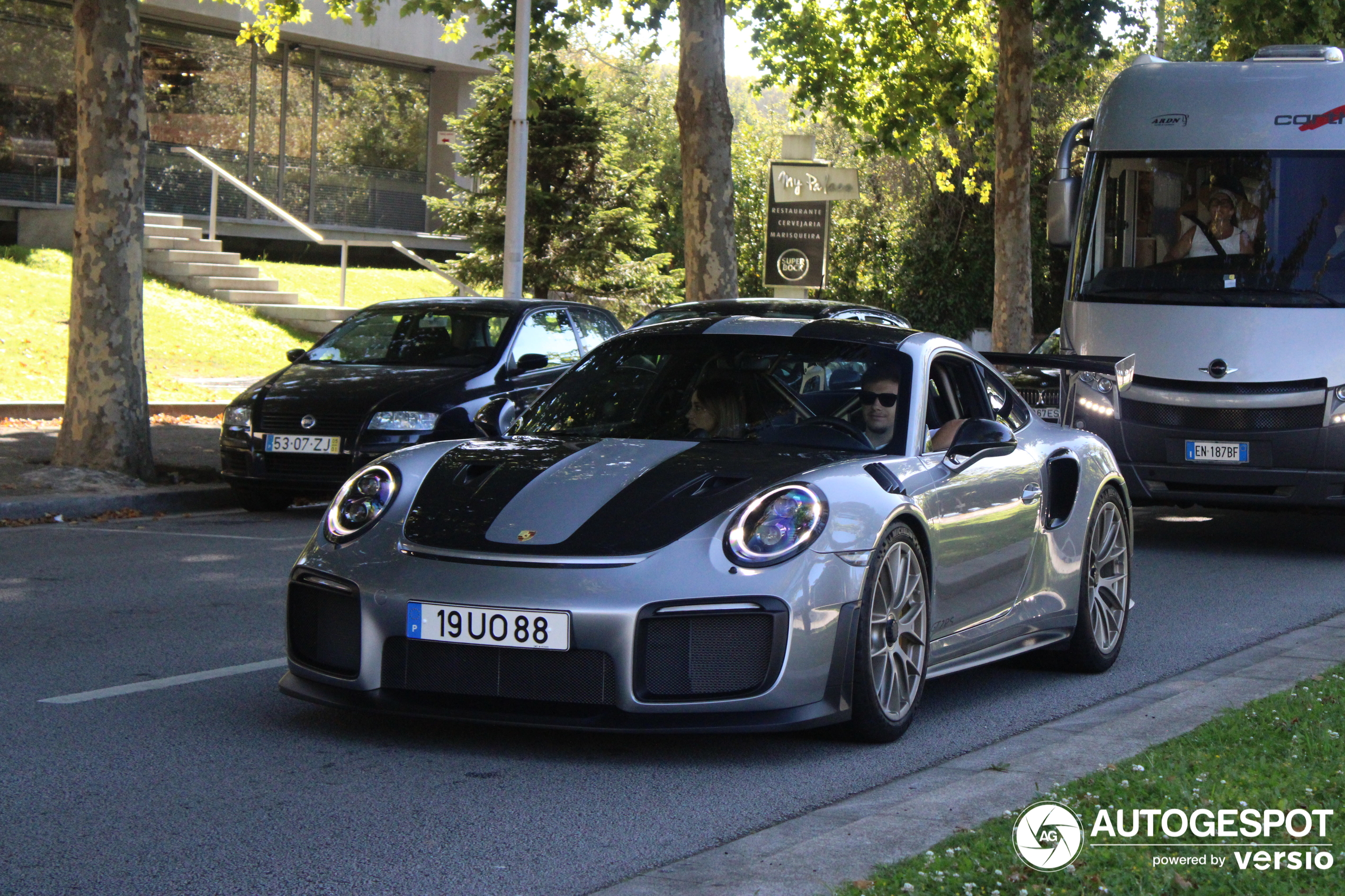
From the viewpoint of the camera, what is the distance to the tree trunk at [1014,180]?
24953 millimetres

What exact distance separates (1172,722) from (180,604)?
15.9ft

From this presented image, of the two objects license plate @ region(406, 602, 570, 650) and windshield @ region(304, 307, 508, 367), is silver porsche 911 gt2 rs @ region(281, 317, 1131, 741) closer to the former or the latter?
license plate @ region(406, 602, 570, 650)

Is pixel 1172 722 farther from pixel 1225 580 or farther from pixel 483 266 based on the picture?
pixel 483 266

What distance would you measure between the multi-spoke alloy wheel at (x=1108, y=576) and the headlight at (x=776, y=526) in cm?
231

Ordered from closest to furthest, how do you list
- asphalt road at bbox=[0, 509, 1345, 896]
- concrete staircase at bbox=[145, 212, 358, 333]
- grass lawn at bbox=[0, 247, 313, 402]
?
asphalt road at bbox=[0, 509, 1345, 896], grass lawn at bbox=[0, 247, 313, 402], concrete staircase at bbox=[145, 212, 358, 333]

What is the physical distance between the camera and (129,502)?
41.7 ft

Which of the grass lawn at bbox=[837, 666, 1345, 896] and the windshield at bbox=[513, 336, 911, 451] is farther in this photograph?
the windshield at bbox=[513, 336, 911, 451]

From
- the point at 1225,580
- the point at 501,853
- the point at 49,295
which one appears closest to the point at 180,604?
the point at 501,853

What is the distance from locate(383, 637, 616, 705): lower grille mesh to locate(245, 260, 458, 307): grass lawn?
23.0 meters

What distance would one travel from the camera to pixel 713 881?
13.6 ft

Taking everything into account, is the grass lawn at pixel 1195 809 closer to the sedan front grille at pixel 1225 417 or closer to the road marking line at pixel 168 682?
the road marking line at pixel 168 682

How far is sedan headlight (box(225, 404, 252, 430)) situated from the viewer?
40.7 feet

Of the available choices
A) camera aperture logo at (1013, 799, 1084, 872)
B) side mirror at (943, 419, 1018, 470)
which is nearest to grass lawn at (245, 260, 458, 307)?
side mirror at (943, 419, 1018, 470)

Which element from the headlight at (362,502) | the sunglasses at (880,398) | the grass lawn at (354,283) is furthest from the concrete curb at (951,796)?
the grass lawn at (354,283)
